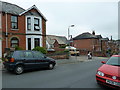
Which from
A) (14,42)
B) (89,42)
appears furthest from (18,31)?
(89,42)

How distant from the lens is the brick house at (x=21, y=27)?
14.6 metres

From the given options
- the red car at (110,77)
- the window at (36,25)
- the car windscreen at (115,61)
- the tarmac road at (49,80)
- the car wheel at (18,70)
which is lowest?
the tarmac road at (49,80)

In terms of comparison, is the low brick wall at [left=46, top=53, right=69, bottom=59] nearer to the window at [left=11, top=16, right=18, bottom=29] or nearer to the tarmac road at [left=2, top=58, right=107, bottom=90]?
the window at [left=11, top=16, right=18, bottom=29]

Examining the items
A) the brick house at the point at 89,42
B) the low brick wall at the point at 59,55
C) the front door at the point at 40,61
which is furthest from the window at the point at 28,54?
the brick house at the point at 89,42

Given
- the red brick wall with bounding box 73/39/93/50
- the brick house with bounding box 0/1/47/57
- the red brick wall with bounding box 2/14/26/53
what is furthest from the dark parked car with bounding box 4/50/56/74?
the red brick wall with bounding box 73/39/93/50

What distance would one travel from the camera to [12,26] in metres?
15.5

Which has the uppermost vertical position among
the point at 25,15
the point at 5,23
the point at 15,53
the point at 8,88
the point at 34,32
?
the point at 25,15

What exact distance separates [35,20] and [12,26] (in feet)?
11.9

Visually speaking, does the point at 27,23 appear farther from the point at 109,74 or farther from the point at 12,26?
the point at 109,74

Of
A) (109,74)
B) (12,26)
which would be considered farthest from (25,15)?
(109,74)

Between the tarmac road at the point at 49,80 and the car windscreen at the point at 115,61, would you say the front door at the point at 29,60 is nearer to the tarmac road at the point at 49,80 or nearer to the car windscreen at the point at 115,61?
the tarmac road at the point at 49,80

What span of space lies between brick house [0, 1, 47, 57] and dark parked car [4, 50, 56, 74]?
27.2ft

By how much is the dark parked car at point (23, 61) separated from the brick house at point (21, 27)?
8.30 meters

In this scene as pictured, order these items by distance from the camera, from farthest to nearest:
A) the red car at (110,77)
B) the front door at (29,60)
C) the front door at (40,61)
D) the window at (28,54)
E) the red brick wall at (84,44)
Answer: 1. the red brick wall at (84,44)
2. the front door at (40,61)
3. the window at (28,54)
4. the front door at (29,60)
5. the red car at (110,77)
